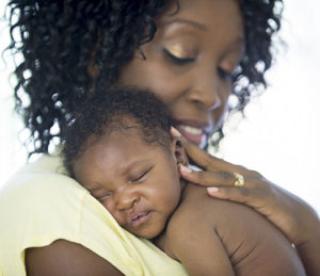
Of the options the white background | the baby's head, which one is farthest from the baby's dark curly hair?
the white background

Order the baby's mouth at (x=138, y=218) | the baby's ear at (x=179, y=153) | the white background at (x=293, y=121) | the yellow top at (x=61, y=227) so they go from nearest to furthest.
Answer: the yellow top at (x=61, y=227) < the baby's mouth at (x=138, y=218) < the baby's ear at (x=179, y=153) < the white background at (x=293, y=121)

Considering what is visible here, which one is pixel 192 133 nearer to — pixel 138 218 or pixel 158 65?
pixel 158 65

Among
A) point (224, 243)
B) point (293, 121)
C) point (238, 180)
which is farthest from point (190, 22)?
point (293, 121)

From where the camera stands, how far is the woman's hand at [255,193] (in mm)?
1164

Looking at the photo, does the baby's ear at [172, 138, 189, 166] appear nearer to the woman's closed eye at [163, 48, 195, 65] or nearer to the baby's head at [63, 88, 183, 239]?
the baby's head at [63, 88, 183, 239]

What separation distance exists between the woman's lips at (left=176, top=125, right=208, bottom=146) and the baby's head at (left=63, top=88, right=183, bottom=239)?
0.13 metres

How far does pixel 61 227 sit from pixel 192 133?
0.45 m

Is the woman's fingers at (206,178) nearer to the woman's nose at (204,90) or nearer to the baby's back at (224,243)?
the baby's back at (224,243)

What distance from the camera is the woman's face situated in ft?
4.17

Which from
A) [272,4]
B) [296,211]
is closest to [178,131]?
[296,211]

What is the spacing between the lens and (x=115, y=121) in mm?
1152

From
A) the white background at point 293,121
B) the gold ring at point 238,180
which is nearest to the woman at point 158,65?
the gold ring at point 238,180

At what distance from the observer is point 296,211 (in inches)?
48.6

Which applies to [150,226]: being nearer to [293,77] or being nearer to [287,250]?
[287,250]
